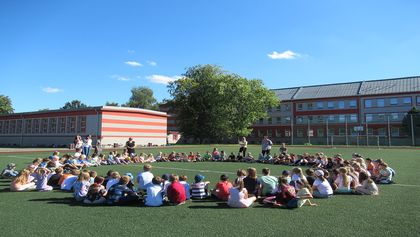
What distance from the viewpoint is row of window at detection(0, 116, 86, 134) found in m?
43.5

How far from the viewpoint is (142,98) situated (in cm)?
10256

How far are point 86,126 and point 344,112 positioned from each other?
54.8 meters

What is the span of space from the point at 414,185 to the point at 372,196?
3.19 meters

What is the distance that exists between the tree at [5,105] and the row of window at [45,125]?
1111 inches

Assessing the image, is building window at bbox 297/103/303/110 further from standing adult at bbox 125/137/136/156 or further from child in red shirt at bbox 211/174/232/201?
child in red shirt at bbox 211/174/232/201

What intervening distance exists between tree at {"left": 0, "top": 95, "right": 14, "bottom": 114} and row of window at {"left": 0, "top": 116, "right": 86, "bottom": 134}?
28.2 m

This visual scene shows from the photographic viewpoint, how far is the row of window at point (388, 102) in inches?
2557

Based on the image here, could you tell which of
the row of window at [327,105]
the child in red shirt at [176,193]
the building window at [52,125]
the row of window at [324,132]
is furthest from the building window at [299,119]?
the child in red shirt at [176,193]

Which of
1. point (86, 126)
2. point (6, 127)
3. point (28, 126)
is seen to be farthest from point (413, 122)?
point (6, 127)

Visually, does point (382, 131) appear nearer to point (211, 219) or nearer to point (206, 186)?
point (206, 186)

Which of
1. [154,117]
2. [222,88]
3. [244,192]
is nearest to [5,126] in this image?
[154,117]

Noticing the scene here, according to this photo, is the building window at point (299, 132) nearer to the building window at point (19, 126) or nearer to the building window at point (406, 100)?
the building window at point (406, 100)

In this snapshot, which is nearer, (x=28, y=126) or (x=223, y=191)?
(x=223, y=191)

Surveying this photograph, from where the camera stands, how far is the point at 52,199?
386 inches
